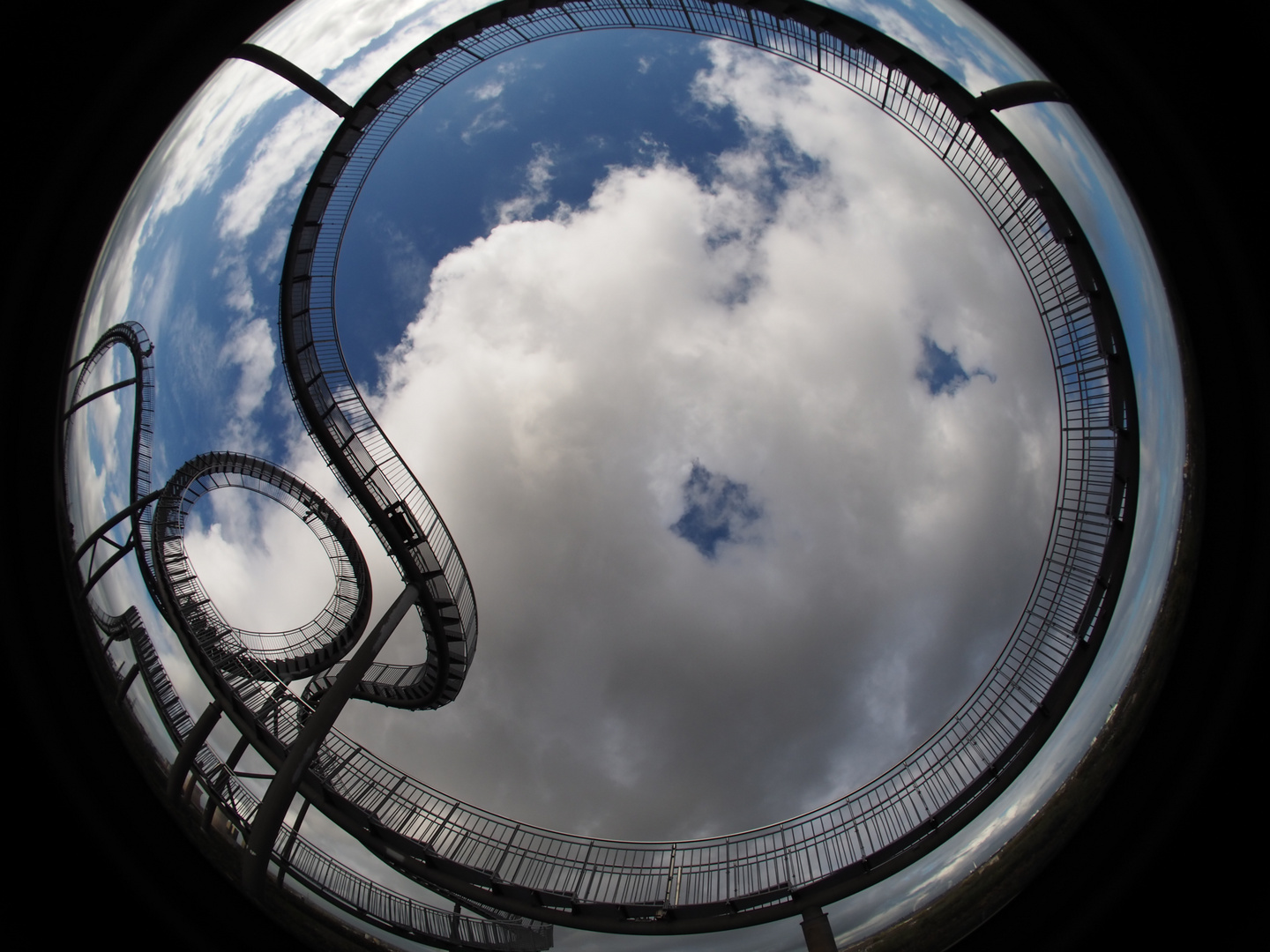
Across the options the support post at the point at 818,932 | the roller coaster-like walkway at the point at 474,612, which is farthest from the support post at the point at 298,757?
the support post at the point at 818,932

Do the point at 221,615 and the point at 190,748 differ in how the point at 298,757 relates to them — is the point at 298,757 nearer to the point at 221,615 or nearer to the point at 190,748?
the point at 190,748

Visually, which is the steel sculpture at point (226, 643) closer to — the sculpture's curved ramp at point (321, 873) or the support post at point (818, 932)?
the sculpture's curved ramp at point (321, 873)

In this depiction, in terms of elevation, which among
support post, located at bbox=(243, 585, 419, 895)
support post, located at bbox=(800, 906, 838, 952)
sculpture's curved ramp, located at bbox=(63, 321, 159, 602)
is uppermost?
sculpture's curved ramp, located at bbox=(63, 321, 159, 602)

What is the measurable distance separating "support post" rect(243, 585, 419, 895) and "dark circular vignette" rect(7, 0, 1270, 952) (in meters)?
1.31

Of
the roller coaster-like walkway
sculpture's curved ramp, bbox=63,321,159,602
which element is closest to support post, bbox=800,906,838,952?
the roller coaster-like walkway

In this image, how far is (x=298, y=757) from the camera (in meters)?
11.3

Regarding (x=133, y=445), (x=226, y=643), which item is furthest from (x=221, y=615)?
(x=133, y=445)

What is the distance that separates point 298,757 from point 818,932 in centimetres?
1058

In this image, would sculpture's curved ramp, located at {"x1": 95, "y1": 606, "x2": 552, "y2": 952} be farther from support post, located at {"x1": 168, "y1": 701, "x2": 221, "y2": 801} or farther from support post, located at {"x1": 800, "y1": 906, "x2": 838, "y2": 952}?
support post, located at {"x1": 800, "y1": 906, "x2": 838, "y2": 952}

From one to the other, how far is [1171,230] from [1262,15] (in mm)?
1884

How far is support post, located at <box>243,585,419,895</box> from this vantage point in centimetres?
956

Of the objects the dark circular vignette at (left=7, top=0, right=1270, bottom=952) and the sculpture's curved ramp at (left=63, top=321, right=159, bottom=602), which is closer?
the dark circular vignette at (left=7, top=0, right=1270, bottom=952)

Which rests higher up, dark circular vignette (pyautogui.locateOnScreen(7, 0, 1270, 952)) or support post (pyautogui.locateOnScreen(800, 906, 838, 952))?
dark circular vignette (pyautogui.locateOnScreen(7, 0, 1270, 952))

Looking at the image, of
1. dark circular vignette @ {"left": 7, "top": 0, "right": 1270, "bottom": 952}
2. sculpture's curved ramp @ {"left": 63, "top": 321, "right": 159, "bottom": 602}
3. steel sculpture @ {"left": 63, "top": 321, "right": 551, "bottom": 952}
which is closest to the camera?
dark circular vignette @ {"left": 7, "top": 0, "right": 1270, "bottom": 952}
